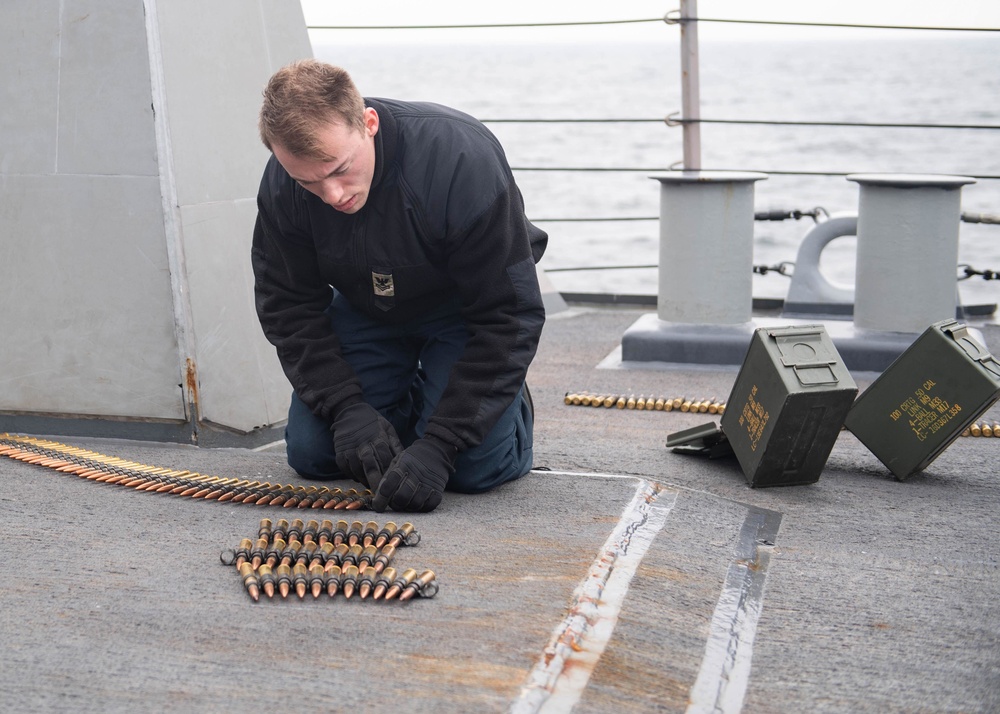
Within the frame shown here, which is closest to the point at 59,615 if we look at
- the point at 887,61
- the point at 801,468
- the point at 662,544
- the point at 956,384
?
the point at 662,544

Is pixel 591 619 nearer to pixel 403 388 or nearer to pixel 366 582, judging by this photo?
pixel 366 582

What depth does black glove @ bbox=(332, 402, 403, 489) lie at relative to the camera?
3.06 metres

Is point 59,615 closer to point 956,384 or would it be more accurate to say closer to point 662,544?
point 662,544

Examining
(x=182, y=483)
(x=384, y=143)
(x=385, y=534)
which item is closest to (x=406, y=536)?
(x=385, y=534)

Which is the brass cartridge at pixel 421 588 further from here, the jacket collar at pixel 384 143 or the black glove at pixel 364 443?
the jacket collar at pixel 384 143

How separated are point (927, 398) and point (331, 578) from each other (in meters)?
1.97

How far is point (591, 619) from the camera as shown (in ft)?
7.43

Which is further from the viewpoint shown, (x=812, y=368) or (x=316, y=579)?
(x=812, y=368)

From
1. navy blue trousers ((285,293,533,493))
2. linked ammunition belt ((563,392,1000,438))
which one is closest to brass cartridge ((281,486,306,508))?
navy blue trousers ((285,293,533,493))

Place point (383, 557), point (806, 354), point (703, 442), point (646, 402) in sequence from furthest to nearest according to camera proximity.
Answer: point (646, 402) → point (703, 442) → point (806, 354) → point (383, 557)

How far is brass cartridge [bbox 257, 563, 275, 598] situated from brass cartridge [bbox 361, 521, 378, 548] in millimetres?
269

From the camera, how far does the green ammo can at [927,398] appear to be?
10.7ft

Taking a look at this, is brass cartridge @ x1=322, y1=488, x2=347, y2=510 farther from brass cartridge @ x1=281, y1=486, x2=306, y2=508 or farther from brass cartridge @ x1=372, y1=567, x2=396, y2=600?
brass cartridge @ x1=372, y1=567, x2=396, y2=600

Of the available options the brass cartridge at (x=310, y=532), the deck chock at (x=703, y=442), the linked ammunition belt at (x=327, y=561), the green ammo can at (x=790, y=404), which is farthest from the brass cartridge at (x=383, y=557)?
the deck chock at (x=703, y=442)
